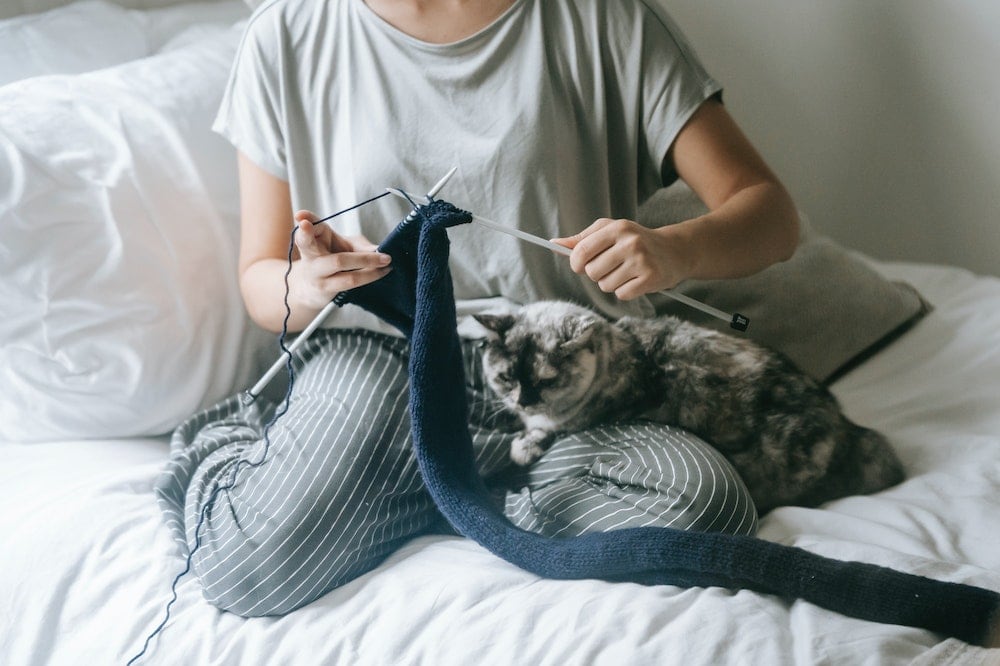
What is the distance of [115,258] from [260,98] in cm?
25

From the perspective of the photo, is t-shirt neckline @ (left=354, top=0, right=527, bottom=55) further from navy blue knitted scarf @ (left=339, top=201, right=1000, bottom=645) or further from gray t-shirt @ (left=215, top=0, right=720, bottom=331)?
navy blue knitted scarf @ (left=339, top=201, right=1000, bottom=645)

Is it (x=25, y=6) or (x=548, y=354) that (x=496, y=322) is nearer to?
(x=548, y=354)

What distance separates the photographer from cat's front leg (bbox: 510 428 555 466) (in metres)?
0.95

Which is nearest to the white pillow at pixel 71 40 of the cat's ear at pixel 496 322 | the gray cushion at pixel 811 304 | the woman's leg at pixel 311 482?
the woman's leg at pixel 311 482

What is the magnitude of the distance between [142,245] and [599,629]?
27.4 inches

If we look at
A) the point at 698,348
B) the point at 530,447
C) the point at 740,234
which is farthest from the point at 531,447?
the point at 740,234

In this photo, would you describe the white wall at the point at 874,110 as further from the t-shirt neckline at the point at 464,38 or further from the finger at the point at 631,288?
the finger at the point at 631,288

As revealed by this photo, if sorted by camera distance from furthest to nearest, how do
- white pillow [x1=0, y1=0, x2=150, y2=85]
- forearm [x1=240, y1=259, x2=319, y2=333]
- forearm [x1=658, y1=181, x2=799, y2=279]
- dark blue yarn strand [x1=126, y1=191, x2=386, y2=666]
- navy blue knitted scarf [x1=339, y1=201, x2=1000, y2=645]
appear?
white pillow [x1=0, y1=0, x2=150, y2=85]
forearm [x1=240, y1=259, x2=319, y2=333]
forearm [x1=658, y1=181, x2=799, y2=279]
dark blue yarn strand [x1=126, y1=191, x2=386, y2=666]
navy blue knitted scarf [x1=339, y1=201, x2=1000, y2=645]

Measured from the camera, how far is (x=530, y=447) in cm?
95

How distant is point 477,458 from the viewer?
3.12 ft

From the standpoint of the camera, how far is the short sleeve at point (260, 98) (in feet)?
3.26

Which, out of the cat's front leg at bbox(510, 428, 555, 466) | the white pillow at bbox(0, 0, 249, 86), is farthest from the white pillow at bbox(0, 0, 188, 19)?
the cat's front leg at bbox(510, 428, 555, 466)

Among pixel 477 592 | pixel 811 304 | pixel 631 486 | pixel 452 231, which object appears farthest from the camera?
pixel 811 304

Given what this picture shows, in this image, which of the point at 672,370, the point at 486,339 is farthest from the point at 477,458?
the point at 672,370
